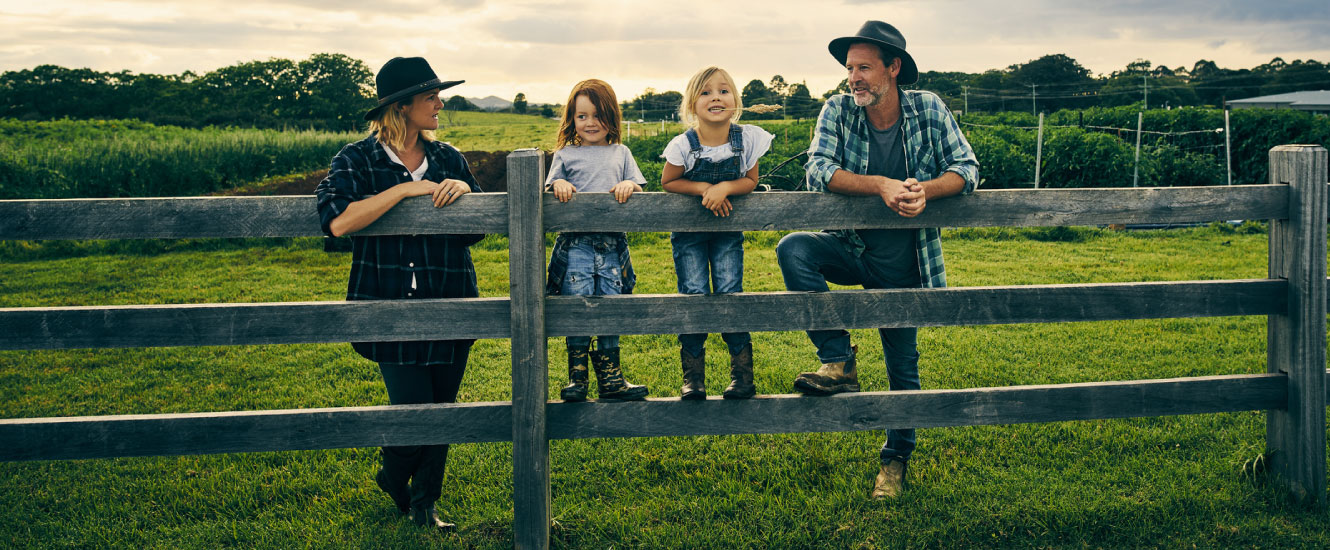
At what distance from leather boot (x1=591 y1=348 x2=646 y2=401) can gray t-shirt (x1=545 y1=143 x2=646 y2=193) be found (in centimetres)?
81

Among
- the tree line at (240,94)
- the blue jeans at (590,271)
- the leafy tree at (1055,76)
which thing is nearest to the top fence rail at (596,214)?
the blue jeans at (590,271)

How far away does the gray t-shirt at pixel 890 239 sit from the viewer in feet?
12.9

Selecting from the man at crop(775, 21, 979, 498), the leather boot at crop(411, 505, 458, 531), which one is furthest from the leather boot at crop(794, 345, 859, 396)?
the leather boot at crop(411, 505, 458, 531)

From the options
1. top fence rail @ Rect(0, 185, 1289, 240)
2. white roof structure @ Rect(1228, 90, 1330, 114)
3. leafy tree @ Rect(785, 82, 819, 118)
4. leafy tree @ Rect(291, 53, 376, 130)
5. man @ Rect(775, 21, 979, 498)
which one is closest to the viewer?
top fence rail @ Rect(0, 185, 1289, 240)

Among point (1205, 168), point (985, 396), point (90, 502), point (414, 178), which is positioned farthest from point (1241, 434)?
point (1205, 168)

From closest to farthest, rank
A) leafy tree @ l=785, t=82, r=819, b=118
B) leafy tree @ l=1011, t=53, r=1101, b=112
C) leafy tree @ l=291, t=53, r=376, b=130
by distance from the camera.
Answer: leafy tree @ l=785, t=82, r=819, b=118, leafy tree @ l=291, t=53, r=376, b=130, leafy tree @ l=1011, t=53, r=1101, b=112

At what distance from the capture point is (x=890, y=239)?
154 inches

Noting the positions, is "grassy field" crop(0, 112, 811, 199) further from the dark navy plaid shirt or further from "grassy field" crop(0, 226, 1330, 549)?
the dark navy plaid shirt

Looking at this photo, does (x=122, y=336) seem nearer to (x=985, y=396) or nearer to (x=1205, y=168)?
(x=985, y=396)

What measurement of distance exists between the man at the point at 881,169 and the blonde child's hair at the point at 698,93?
38cm

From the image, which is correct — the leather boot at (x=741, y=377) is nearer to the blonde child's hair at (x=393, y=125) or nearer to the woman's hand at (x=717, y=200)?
the woman's hand at (x=717, y=200)

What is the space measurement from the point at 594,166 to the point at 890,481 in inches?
77.2

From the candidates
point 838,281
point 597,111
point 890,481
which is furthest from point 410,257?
point 890,481

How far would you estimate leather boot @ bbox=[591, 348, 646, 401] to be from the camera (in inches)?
137
